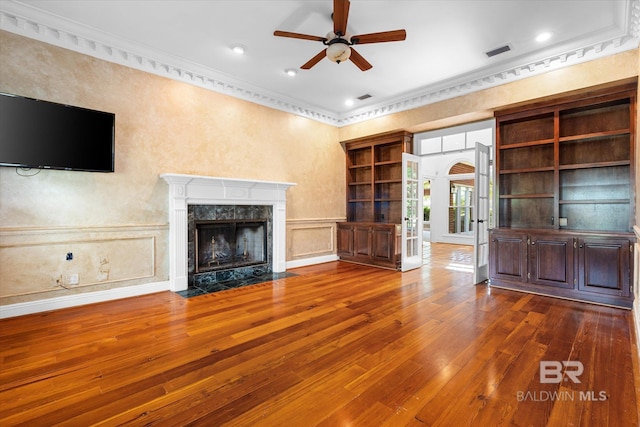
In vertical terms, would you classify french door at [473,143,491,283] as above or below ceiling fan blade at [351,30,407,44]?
below

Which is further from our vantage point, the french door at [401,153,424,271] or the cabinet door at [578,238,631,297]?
the french door at [401,153,424,271]

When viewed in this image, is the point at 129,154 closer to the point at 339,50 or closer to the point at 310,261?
the point at 339,50

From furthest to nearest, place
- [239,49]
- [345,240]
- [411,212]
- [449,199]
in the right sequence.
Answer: [449,199] < [345,240] < [411,212] < [239,49]

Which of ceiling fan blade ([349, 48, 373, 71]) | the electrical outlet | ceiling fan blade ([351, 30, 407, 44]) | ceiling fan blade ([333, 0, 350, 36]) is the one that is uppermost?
ceiling fan blade ([333, 0, 350, 36])

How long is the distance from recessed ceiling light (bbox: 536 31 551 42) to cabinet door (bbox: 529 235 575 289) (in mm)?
2443

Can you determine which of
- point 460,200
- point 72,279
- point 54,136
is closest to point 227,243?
point 72,279

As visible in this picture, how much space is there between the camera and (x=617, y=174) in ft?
12.8

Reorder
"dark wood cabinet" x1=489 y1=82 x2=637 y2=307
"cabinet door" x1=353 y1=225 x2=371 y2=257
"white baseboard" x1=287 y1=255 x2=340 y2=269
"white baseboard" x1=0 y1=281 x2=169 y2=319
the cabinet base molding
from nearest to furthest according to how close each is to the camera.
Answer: "white baseboard" x1=0 y1=281 x2=169 y2=319 → the cabinet base molding → "dark wood cabinet" x1=489 y1=82 x2=637 y2=307 → "white baseboard" x1=287 y1=255 x2=340 y2=269 → "cabinet door" x1=353 y1=225 x2=371 y2=257

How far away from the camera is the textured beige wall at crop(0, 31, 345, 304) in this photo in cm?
324

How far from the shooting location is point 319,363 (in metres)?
2.27

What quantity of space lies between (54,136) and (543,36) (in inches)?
226

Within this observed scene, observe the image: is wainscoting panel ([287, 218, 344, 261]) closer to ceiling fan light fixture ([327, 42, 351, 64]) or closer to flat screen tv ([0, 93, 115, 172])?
flat screen tv ([0, 93, 115, 172])

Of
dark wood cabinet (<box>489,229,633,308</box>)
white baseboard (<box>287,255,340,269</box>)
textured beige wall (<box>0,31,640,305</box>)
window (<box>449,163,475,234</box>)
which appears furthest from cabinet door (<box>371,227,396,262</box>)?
window (<box>449,163,475,234</box>)

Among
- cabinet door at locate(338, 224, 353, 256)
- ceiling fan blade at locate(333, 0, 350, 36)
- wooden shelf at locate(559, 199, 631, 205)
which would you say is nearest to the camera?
ceiling fan blade at locate(333, 0, 350, 36)
